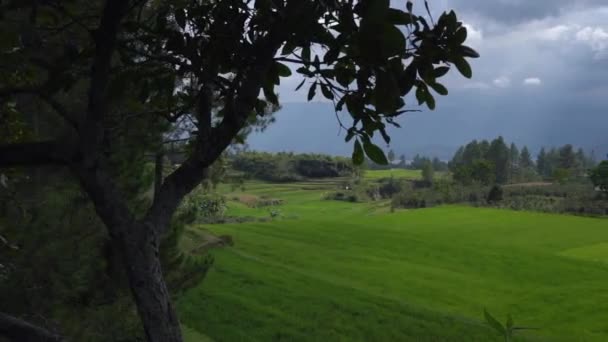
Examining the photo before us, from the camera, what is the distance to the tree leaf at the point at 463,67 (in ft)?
3.61

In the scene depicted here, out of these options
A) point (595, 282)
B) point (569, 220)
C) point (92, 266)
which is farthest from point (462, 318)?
point (569, 220)

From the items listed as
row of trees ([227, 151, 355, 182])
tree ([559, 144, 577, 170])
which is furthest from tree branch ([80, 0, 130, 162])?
tree ([559, 144, 577, 170])

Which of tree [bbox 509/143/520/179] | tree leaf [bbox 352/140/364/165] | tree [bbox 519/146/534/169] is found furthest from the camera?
tree [bbox 519/146/534/169]

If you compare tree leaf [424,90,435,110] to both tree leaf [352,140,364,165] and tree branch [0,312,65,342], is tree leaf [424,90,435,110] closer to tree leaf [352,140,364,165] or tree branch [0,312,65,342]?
tree leaf [352,140,364,165]

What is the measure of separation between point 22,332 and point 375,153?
2.65 ft

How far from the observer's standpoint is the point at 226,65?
1.47 meters

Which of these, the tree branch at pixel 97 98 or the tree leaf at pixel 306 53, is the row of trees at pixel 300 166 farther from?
the tree branch at pixel 97 98

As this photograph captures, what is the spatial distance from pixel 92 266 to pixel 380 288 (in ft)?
32.1

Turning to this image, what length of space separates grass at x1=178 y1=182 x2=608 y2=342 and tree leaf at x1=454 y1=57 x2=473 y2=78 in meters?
4.21

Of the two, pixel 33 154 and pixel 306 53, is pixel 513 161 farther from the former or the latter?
pixel 33 154

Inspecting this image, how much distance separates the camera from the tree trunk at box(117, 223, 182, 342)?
3.51 ft

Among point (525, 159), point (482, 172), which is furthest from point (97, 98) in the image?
point (525, 159)

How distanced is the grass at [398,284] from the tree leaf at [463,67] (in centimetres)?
421

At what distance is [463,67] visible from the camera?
1.12m
